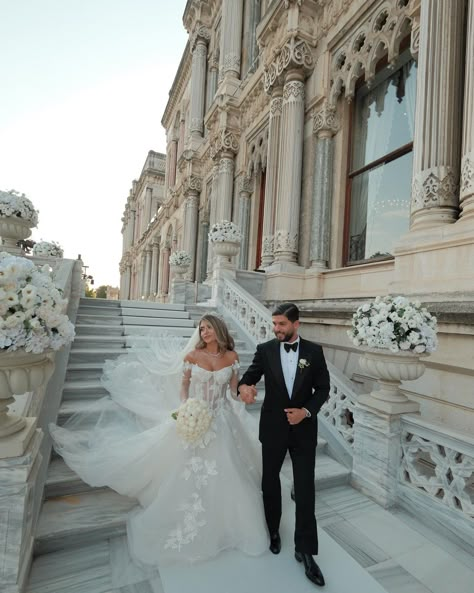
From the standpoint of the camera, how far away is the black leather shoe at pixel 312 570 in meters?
2.51

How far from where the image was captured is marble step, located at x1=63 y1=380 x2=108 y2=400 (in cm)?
485

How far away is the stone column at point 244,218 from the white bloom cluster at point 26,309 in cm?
1099

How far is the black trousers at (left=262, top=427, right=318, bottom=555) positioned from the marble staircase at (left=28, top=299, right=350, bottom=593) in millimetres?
1280

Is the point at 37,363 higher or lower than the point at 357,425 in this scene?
higher

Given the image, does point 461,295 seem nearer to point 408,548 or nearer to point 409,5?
point 408,548

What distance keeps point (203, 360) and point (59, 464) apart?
199 centimetres

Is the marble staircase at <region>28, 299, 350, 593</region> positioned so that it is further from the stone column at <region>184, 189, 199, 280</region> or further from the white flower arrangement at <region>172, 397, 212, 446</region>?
the stone column at <region>184, 189, 199, 280</region>

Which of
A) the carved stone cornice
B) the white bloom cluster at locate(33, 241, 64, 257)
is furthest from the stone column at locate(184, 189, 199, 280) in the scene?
the white bloom cluster at locate(33, 241, 64, 257)

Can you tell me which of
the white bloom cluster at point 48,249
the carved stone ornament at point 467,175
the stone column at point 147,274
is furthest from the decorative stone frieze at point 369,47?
the stone column at point 147,274

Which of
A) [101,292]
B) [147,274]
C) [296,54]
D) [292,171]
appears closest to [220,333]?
[292,171]

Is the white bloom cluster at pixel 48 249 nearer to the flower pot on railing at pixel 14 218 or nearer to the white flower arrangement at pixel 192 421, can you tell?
the flower pot on railing at pixel 14 218

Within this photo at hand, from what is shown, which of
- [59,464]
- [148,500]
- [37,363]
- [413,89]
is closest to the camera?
[37,363]

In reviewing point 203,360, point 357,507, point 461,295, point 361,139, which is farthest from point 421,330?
point 361,139

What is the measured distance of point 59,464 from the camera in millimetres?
3617
